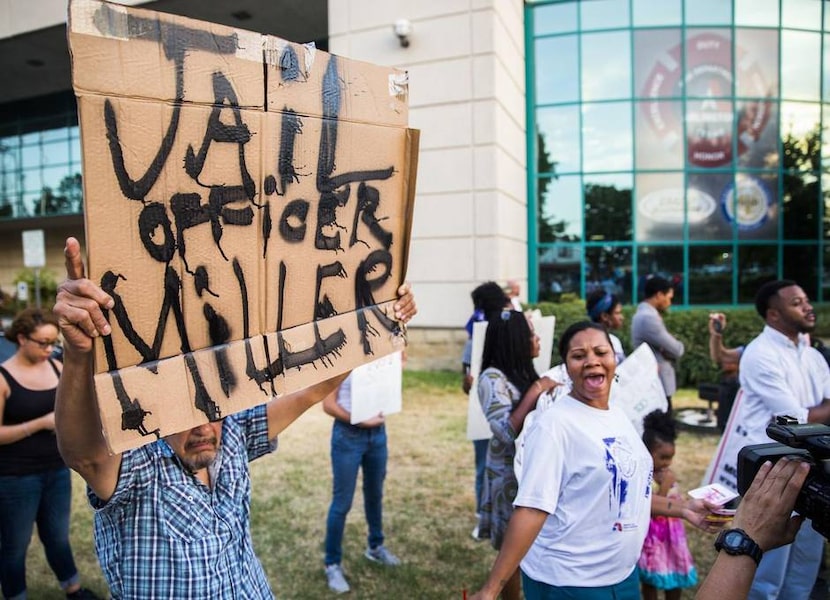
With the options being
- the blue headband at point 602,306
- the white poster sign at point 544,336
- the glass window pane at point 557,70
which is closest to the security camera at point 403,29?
the glass window pane at point 557,70

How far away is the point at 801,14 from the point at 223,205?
15.4 meters

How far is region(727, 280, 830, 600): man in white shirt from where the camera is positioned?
3.24 metres

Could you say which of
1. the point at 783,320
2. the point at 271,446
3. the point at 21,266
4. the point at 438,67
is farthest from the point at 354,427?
the point at 21,266

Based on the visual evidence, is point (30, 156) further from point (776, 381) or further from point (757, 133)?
point (776, 381)

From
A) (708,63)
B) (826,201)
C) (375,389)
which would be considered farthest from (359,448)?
(826,201)

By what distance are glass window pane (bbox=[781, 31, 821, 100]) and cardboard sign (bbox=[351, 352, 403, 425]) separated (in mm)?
12572

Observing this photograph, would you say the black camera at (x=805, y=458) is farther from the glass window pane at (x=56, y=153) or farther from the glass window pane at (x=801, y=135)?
the glass window pane at (x=56, y=153)

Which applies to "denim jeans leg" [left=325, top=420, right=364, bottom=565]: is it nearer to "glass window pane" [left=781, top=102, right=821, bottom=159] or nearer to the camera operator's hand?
the camera operator's hand

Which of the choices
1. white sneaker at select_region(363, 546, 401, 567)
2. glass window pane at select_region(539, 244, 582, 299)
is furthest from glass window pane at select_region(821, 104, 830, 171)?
white sneaker at select_region(363, 546, 401, 567)

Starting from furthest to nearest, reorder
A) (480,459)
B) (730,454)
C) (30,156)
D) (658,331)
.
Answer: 1. (30,156)
2. (658,331)
3. (480,459)
4. (730,454)

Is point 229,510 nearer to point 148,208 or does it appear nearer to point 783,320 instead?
point 148,208

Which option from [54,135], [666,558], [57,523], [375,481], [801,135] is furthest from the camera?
[54,135]

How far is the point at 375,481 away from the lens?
432 cm

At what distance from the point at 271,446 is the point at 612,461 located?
133cm
